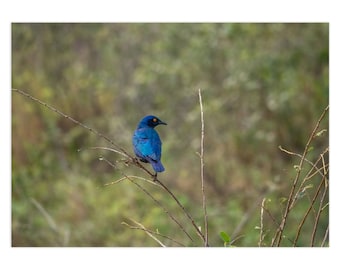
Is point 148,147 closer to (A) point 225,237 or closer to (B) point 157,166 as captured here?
(B) point 157,166

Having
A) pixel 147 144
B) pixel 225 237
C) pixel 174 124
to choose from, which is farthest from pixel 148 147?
pixel 174 124

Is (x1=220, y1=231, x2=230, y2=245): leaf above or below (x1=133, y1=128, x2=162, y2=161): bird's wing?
below

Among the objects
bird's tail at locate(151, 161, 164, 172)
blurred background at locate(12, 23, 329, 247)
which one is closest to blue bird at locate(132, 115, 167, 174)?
bird's tail at locate(151, 161, 164, 172)

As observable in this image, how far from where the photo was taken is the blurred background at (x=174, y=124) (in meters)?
7.50

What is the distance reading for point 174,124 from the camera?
880cm

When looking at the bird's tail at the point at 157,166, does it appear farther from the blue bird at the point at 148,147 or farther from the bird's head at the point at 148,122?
the bird's head at the point at 148,122

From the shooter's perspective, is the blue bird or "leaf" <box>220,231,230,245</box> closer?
"leaf" <box>220,231,230,245</box>

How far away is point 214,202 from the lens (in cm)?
800

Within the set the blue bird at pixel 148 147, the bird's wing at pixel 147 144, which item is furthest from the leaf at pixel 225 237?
the bird's wing at pixel 147 144

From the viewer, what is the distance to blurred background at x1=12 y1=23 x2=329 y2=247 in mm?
7504

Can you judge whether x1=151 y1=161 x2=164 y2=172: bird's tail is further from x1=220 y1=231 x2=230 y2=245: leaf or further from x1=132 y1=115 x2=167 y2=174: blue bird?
x1=220 y1=231 x2=230 y2=245: leaf
